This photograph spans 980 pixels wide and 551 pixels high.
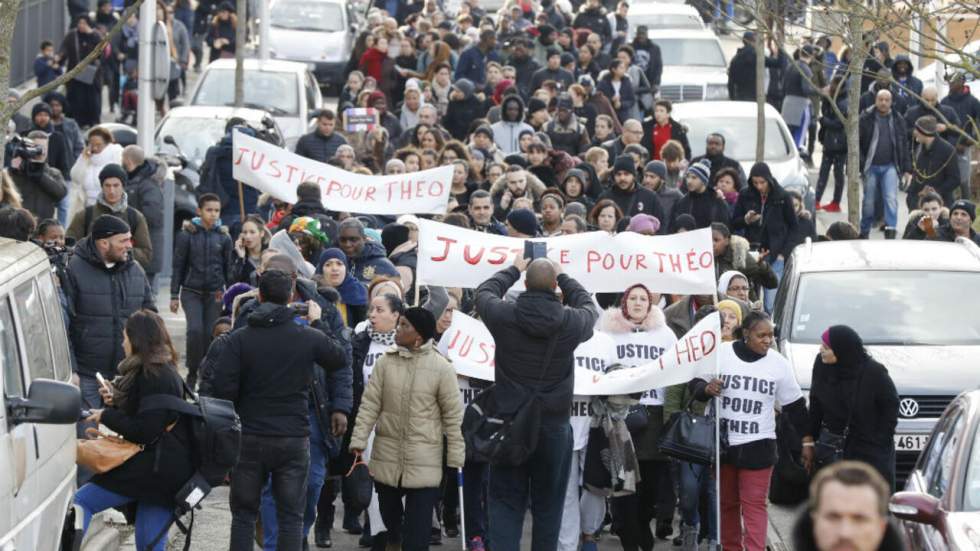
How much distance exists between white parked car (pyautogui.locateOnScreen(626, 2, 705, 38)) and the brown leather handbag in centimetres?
2905

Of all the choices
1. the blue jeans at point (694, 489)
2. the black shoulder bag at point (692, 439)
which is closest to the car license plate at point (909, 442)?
the blue jeans at point (694, 489)

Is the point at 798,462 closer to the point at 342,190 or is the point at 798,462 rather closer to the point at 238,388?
the point at 238,388

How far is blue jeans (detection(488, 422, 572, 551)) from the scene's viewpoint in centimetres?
1027

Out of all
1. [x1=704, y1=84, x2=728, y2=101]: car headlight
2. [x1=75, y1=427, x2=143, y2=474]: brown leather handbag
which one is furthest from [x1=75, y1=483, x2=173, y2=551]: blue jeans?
[x1=704, y1=84, x2=728, y2=101]: car headlight

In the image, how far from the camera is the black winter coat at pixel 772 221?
57.8 ft

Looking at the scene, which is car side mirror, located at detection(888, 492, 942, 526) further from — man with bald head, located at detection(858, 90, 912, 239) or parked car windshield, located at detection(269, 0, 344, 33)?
parked car windshield, located at detection(269, 0, 344, 33)

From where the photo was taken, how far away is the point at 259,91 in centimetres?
2647

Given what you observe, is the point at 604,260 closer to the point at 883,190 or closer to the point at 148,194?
the point at 148,194

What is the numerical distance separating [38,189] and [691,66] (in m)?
17.8

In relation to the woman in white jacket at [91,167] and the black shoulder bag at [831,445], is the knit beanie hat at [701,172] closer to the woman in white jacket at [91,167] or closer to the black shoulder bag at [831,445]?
the woman in white jacket at [91,167]

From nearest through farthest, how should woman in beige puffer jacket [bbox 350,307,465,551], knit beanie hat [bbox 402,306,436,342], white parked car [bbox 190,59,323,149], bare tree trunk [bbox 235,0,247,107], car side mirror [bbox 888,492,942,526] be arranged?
car side mirror [bbox 888,492,942,526] → knit beanie hat [bbox 402,306,436,342] → woman in beige puffer jacket [bbox 350,307,465,551] → bare tree trunk [bbox 235,0,247,107] → white parked car [bbox 190,59,323,149]

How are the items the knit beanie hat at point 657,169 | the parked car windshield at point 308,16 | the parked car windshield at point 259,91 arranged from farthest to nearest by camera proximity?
1. the parked car windshield at point 308,16
2. the parked car windshield at point 259,91
3. the knit beanie hat at point 657,169

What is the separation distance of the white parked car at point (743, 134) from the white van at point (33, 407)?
14.9 metres

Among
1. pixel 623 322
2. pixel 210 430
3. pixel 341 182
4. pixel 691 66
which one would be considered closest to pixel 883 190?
pixel 341 182
